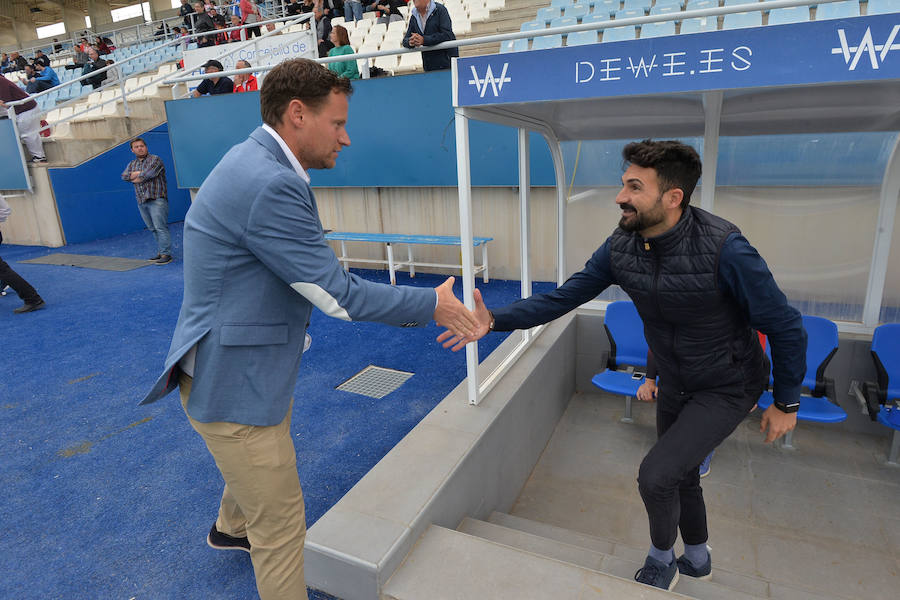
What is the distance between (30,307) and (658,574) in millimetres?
7821

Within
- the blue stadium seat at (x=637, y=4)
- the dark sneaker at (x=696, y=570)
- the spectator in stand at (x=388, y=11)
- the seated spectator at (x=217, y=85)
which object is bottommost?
the dark sneaker at (x=696, y=570)

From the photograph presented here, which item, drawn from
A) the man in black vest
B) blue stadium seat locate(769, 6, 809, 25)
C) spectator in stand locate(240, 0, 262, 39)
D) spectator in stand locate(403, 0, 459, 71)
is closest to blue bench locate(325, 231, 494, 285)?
spectator in stand locate(403, 0, 459, 71)

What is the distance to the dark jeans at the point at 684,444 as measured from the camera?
7.29 ft

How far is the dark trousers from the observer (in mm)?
6840

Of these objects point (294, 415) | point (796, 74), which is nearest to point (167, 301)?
point (294, 415)

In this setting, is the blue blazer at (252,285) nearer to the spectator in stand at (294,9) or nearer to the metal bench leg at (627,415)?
the metal bench leg at (627,415)

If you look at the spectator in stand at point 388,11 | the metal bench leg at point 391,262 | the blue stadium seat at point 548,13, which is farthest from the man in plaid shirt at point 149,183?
the blue stadium seat at point 548,13

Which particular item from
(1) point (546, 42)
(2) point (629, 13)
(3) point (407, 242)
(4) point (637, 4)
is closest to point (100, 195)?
(3) point (407, 242)

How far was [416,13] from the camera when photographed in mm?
7148

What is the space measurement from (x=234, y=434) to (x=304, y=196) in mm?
833

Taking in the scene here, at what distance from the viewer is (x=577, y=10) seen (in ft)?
29.7

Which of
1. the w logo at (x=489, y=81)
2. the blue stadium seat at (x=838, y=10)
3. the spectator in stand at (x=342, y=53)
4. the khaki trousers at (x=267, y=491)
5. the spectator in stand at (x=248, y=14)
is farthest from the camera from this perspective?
the spectator in stand at (x=248, y=14)

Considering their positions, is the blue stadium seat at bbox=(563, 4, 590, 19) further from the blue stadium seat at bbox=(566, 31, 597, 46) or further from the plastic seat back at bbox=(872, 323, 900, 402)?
the plastic seat back at bbox=(872, 323, 900, 402)

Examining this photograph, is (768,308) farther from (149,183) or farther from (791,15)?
(149,183)
